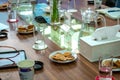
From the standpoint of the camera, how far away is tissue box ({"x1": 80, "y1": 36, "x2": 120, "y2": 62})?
4.99ft

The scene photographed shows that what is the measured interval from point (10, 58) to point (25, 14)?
105 cm

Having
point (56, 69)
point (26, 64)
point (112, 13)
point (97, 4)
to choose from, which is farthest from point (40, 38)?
point (97, 4)

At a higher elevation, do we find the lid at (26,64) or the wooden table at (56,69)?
the lid at (26,64)

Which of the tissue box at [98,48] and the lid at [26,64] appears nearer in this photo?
the lid at [26,64]

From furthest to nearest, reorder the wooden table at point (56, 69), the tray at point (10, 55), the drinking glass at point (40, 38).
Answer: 1. the drinking glass at point (40, 38)
2. the tray at point (10, 55)
3. the wooden table at point (56, 69)

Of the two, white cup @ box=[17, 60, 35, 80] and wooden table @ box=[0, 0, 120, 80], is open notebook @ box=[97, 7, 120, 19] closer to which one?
wooden table @ box=[0, 0, 120, 80]

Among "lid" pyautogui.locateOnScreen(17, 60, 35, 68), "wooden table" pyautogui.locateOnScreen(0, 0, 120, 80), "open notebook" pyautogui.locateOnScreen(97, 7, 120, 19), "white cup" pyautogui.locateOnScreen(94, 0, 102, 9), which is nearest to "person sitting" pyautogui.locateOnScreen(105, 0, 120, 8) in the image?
"white cup" pyautogui.locateOnScreen(94, 0, 102, 9)

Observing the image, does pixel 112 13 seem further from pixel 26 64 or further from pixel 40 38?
pixel 26 64

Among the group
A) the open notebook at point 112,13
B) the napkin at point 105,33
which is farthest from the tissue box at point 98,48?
the open notebook at point 112,13

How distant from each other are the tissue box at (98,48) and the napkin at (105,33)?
0.09 feet

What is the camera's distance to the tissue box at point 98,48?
4.99ft

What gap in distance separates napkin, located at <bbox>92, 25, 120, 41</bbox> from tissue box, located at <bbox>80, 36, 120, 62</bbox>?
0.09 feet

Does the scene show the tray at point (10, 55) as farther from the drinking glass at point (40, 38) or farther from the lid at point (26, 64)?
the lid at point (26, 64)

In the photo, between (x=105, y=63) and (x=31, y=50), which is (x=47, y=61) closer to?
(x=31, y=50)
